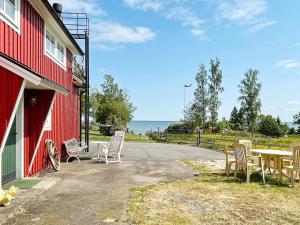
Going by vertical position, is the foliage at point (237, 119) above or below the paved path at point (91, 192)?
above

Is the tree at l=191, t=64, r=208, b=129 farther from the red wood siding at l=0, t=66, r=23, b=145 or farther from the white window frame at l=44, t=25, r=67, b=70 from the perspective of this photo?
the red wood siding at l=0, t=66, r=23, b=145

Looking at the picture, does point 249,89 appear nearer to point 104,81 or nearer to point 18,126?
point 104,81

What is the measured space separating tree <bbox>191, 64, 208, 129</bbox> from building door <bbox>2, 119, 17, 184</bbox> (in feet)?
115

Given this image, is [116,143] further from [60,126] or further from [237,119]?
[237,119]

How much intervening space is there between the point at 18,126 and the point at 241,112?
168 feet

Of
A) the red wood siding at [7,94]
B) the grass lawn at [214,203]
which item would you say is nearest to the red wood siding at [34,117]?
the red wood siding at [7,94]

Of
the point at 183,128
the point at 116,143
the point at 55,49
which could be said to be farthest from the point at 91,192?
the point at 183,128

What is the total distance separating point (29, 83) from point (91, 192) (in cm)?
285

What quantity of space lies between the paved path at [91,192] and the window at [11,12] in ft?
12.2

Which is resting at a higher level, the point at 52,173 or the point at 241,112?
the point at 241,112

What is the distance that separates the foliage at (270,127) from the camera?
191ft

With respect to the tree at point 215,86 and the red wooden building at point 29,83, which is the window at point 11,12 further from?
the tree at point 215,86

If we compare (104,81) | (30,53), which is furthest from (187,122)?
(30,53)

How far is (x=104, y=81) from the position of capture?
2447 inches
